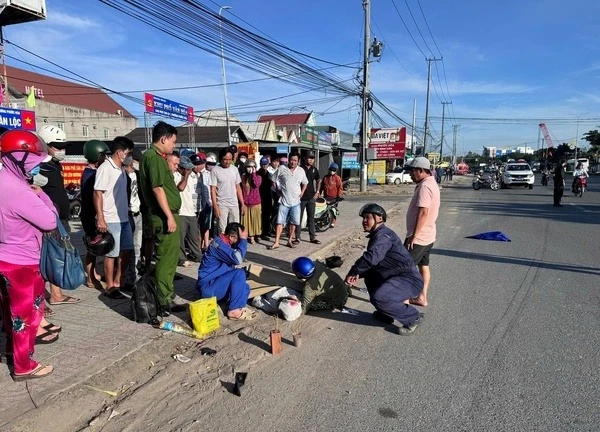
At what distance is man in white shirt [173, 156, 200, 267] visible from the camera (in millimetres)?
6345

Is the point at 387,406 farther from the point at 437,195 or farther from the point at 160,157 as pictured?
the point at 160,157

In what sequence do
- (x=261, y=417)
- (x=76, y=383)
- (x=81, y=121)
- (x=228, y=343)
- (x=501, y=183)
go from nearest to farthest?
(x=261, y=417)
(x=76, y=383)
(x=228, y=343)
(x=501, y=183)
(x=81, y=121)

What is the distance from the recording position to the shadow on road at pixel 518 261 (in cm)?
669

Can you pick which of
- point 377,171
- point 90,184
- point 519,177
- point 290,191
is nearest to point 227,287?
point 90,184

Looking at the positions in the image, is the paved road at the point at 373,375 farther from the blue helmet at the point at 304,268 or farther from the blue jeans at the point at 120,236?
the blue jeans at the point at 120,236

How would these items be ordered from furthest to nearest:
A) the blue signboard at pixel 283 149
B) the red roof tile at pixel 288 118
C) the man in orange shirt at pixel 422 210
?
the red roof tile at pixel 288 118
the blue signboard at pixel 283 149
the man in orange shirt at pixel 422 210

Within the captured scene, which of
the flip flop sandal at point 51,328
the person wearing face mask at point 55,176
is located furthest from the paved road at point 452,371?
the person wearing face mask at point 55,176

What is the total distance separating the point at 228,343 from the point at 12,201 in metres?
2.17

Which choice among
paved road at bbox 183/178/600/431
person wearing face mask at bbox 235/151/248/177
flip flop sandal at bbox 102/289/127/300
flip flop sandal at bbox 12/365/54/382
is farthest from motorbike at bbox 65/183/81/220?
paved road at bbox 183/178/600/431

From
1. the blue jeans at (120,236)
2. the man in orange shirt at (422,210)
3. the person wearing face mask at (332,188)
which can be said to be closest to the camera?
the man in orange shirt at (422,210)

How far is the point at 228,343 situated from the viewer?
4.00m

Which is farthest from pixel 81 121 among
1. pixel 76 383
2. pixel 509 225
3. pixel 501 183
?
pixel 76 383

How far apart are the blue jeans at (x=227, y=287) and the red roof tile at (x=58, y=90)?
5396 centimetres

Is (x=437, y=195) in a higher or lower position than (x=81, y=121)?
lower
